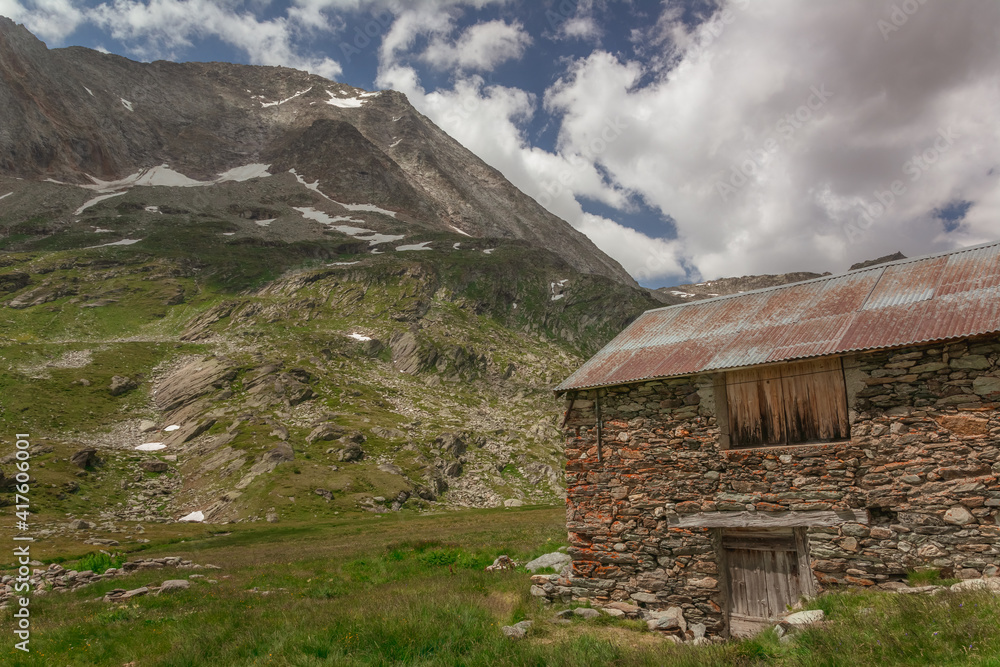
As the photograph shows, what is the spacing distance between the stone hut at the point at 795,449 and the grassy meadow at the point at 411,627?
1503 millimetres

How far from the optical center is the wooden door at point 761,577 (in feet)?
39.9

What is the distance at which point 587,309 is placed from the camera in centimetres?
13112

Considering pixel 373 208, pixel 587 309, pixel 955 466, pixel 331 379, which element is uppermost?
pixel 373 208

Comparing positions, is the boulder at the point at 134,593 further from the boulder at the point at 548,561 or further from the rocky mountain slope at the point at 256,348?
the rocky mountain slope at the point at 256,348

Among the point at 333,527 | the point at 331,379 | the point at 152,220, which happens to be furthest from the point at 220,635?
the point at 152,220

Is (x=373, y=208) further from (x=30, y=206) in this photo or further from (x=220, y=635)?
(x=220, y=635)

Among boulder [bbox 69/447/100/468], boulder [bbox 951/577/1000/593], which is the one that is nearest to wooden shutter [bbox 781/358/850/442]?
boulder [bbox 951/577/1000/593]

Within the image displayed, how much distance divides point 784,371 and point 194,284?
11950cm

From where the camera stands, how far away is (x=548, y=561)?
18734mm

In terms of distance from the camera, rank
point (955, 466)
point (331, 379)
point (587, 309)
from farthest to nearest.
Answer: point (587, 309) < point (331, 379) < point (955, 466)

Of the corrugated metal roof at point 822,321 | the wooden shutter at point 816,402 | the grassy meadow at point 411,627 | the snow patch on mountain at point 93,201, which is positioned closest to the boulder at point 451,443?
the grassy meadow at point 411,627

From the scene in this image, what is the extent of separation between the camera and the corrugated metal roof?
11453 millimetres

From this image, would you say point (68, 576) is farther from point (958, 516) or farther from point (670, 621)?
point (958, 516)

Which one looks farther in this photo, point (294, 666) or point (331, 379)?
point (331, 379)
